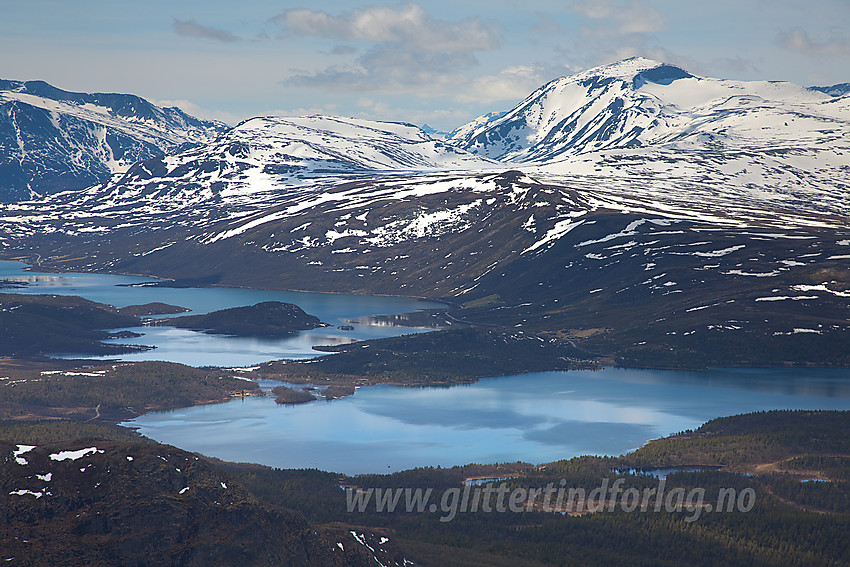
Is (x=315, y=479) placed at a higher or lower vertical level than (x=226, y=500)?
lower

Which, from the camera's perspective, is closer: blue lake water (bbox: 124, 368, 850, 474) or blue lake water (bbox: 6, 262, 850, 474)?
blue lake water (bbox: 124, 368, 850, 474)

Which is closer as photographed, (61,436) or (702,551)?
(702,551)

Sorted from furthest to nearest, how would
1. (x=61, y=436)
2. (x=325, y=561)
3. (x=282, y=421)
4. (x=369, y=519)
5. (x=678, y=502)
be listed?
(x=282, y=421)
(x=61, y=436)
(x=678, y=502)
(x=369, y=519)
(x=325, y=561)

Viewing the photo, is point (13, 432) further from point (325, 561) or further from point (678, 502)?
point (678, 502)

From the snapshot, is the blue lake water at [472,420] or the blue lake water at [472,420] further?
the blue lake water at [472,420]

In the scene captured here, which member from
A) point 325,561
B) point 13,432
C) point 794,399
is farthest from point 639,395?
point 325,561

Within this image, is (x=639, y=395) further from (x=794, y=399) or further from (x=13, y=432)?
(x=13, y=432)

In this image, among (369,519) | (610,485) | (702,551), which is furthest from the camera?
(610,485)
